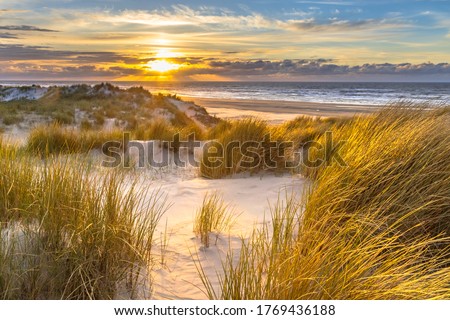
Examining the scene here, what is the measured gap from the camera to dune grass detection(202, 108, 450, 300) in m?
2.03

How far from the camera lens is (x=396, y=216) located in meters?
3.02

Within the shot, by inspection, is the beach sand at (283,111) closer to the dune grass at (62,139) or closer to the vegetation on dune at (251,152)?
the dune grass at (62,139)

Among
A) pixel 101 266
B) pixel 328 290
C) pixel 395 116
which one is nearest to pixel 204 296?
pixel 101 266

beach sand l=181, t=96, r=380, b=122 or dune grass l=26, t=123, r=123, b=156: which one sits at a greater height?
dune grass l=26, t=123, r=123, b=156

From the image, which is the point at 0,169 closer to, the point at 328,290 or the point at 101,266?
the point at 101,266

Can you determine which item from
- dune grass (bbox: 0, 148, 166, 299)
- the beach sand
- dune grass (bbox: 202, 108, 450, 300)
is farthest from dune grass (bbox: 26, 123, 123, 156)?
the beach sand

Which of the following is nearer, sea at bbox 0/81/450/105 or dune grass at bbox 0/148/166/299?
dune grass at bbox 0/148/166/299

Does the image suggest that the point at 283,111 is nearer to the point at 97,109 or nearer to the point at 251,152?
the point at 97,109

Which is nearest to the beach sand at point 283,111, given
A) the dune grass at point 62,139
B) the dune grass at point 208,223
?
the dune grass at point 62,139

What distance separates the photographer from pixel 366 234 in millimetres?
2752

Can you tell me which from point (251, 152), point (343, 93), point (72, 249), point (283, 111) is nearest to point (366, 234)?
point (72, 249)

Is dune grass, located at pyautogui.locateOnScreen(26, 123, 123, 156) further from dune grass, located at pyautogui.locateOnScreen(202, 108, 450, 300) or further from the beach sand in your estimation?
the beach sand

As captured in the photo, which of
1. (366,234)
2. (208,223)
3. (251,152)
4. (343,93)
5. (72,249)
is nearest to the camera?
(72,249)

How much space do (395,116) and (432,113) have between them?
44 cm
